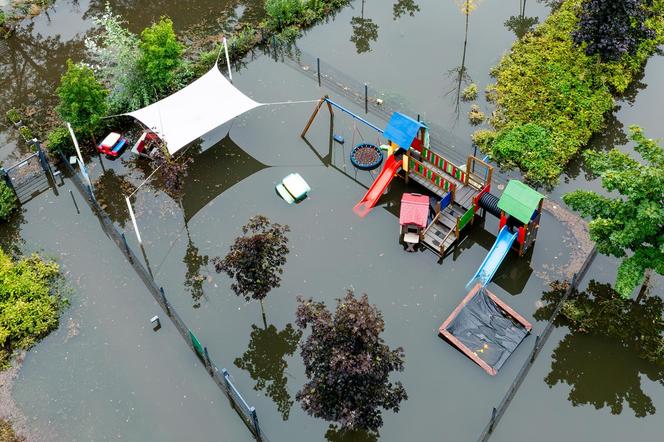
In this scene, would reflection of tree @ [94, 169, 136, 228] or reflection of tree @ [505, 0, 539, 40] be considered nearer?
reflection of tree @ [94, 169, 136, 228]

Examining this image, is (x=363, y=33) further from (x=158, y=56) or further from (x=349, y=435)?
(x=349, y=435)

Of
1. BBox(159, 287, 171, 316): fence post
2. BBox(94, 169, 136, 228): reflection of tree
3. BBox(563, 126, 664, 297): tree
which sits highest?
BBox(563, 126, 664, 297): tree

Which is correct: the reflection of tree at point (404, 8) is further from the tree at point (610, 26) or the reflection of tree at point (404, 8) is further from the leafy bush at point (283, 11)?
the tree at point (610, 26)

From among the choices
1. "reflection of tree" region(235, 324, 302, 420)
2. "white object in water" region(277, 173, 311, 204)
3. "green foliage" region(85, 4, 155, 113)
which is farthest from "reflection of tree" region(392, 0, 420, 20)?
"reflection of tree" region(235, 324, 302, 420)

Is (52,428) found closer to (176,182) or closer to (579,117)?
(176,182)

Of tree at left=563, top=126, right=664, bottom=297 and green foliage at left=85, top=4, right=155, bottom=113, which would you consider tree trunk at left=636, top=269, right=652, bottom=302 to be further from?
green foliage at left=85, top=4, right=155, bottom=113

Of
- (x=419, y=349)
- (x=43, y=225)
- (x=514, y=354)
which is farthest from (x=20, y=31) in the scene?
(x=514, y=354)
